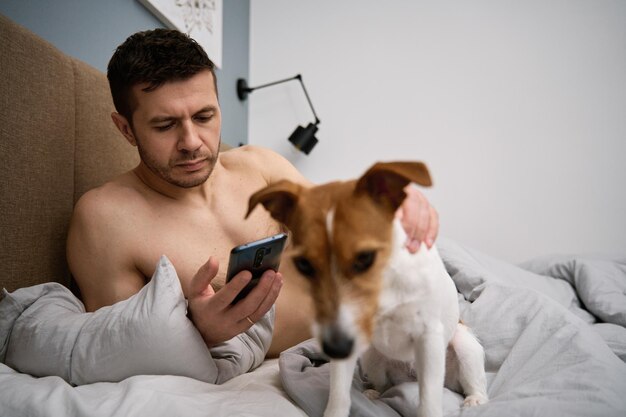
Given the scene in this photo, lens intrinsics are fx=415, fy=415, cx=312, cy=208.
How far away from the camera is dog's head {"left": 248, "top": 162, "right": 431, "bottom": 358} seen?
751mm

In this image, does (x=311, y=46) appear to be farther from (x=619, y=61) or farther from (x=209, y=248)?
(x=209, y=248)

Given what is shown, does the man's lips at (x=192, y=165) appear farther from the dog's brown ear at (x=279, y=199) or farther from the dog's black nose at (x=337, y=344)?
the dog's black nose at (x=337, y=344)

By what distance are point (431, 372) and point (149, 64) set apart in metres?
1.19

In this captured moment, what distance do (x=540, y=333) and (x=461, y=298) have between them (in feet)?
2.04

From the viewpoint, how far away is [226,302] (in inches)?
41.8

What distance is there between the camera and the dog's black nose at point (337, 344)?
73 cm

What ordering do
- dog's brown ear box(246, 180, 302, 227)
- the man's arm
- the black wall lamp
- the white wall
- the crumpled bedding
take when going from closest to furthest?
dog's brown ear box(246, 180, 302, 227) < the crumpled bedding < the man's arm < the white wall < the black wall lamp

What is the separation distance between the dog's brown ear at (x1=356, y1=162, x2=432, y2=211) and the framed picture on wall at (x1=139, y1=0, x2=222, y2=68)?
178cm

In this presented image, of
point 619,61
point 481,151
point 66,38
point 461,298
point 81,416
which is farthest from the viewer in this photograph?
point 481,151

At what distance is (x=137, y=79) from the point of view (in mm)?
1304

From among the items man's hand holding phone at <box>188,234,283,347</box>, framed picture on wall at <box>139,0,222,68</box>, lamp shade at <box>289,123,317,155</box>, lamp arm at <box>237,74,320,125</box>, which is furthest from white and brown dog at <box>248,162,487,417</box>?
lamp arm at <box>237,74,320,125</box>

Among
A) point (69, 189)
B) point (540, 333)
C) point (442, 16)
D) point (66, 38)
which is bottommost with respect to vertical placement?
point (540, 333)

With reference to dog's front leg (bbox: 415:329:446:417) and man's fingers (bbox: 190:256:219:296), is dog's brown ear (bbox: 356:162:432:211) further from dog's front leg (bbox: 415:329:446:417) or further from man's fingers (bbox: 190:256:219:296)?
man's fingers (bbox: 190:256:219:296)

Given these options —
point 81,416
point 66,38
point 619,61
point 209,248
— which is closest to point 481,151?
point 619,61
